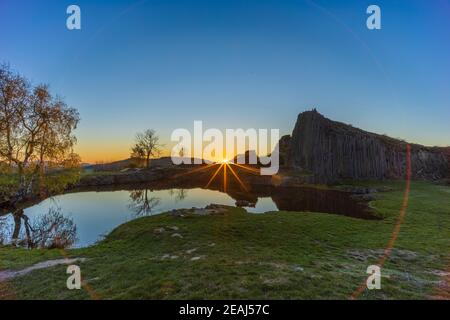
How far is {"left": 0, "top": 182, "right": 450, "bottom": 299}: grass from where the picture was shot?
7.34 meters

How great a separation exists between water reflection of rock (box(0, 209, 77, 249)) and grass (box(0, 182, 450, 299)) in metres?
2.66

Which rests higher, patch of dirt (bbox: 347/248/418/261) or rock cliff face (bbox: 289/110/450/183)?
rock cliff face (bbox: 289/110/450/183)

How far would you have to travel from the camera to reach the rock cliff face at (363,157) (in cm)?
5519

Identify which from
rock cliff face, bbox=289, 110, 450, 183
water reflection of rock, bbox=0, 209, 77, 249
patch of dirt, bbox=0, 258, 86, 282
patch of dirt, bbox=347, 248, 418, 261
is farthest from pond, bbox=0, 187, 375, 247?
rock cliff face, bbox=289, 110, 450, 183

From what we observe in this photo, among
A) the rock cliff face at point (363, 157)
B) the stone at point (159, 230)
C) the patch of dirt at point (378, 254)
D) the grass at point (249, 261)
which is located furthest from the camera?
the rock cliff face at point (363, 157)

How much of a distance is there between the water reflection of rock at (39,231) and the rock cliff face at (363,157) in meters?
46.0

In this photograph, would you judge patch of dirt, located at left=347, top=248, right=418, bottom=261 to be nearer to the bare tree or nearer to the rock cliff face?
the bare tree

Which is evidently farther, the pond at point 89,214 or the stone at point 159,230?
the pond at point 89,214

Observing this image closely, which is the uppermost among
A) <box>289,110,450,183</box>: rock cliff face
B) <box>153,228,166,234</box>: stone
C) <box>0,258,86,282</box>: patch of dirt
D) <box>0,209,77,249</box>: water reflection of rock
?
<box>289,110,450,183</box>: rock cliff face

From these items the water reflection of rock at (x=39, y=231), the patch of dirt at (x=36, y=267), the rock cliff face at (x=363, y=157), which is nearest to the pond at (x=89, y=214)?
the water reflection of rock at (x=39, y=231)

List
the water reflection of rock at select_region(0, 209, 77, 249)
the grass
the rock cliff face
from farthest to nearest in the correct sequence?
the rock cliff face → the water reflection of rock at select_region(0, 209, 77, 249) → the grass

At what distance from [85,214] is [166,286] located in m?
22.2

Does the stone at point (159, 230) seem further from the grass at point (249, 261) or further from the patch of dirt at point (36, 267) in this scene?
the patch of dirt at point (36, 267)

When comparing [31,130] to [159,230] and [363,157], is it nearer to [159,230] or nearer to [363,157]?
[159,230]
